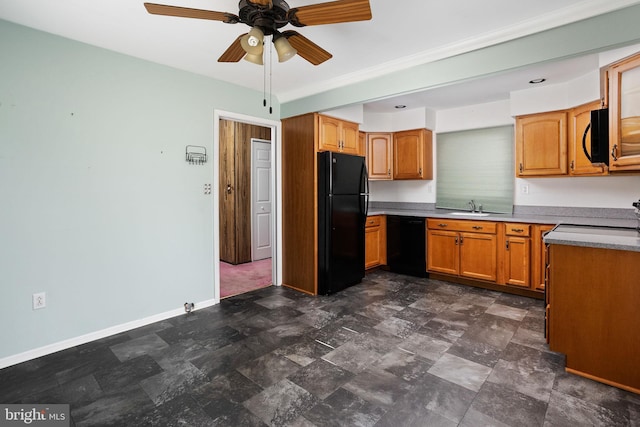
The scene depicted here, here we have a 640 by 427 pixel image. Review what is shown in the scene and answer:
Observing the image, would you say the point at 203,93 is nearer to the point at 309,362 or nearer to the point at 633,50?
the point at 309,362

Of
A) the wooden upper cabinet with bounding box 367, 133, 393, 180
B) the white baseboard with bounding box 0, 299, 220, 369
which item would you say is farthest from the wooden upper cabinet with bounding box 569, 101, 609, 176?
the white baseboard with bounding box 0, 299, 220, 369

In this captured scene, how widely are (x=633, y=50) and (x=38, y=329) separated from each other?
4.62 meters

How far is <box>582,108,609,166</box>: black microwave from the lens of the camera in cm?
234

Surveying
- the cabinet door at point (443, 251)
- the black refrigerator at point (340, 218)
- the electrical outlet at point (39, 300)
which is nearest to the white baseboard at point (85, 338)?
the electrical outlet at point (39, 300)

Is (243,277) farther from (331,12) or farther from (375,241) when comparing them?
(331,12)

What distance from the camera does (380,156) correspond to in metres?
5.02

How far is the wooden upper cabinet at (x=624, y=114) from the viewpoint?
2.10 m

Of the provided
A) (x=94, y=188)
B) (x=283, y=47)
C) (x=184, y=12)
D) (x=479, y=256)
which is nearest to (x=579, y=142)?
(x=479, y=256)

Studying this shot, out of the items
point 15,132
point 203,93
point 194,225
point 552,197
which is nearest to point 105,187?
point 15,132

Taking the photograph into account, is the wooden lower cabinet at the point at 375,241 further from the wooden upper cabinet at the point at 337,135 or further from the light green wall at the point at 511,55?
the light green wall at the point at 511,55

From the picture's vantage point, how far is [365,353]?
2.45 metres

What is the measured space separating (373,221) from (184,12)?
3.49 meters

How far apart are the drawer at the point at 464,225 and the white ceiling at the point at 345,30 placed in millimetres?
1653

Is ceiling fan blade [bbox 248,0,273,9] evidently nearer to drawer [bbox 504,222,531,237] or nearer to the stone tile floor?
the stone tile floor
